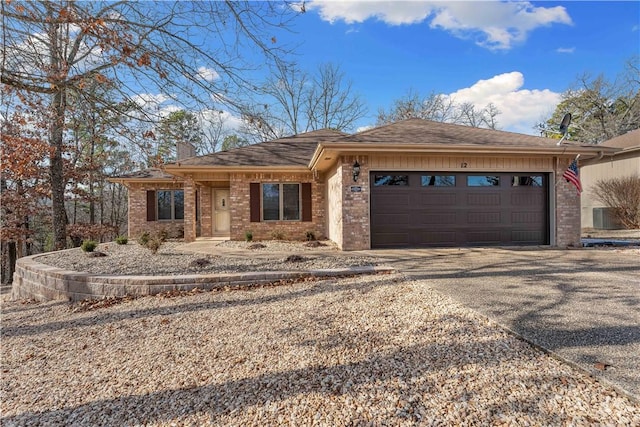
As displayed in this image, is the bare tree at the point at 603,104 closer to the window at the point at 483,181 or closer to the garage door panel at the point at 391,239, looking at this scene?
the window at the point at 483,181

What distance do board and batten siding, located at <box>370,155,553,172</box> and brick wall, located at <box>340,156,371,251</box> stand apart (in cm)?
42

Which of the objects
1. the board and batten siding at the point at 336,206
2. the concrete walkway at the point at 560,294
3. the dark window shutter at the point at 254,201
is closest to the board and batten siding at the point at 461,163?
the board and batten siding at the point at 336,206

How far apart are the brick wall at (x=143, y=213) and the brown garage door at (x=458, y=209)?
8678 mm

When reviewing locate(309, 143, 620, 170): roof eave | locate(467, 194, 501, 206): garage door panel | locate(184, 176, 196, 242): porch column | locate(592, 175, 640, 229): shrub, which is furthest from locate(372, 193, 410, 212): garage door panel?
locate(592, 175, 640, 229): shrub

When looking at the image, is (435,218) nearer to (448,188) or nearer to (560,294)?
(448,188)

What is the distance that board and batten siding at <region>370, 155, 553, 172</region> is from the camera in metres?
8.05

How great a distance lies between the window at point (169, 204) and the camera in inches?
510

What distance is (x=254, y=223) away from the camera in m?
11.0

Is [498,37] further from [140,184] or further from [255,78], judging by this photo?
[140,184]

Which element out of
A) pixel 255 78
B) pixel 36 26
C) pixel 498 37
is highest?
pixel 498 37

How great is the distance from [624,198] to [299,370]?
1714 centimetres

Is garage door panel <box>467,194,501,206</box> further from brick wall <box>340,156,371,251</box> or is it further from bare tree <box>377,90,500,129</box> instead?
bare tree <box>377,90,500,129</box>

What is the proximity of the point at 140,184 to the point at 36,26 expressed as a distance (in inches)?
355

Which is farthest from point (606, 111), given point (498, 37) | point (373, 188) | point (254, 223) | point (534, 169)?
point (254, 223)
